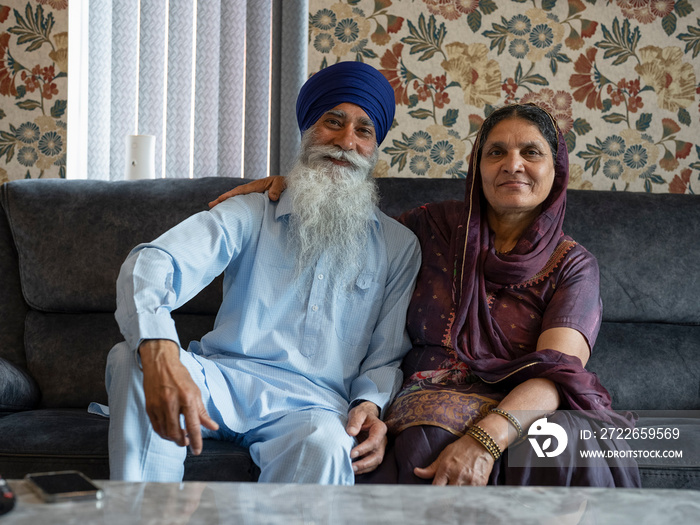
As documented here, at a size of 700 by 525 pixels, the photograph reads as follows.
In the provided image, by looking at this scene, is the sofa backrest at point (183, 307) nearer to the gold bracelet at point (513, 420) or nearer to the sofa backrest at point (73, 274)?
the sofa backrest at point (73, 274)

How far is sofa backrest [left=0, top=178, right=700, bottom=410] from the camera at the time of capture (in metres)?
2.03

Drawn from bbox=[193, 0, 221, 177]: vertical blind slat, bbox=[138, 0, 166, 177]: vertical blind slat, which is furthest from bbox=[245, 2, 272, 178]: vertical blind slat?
bbox=[138, 0, 166, 177]: vertical blind slat

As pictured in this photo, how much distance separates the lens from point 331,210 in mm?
1902

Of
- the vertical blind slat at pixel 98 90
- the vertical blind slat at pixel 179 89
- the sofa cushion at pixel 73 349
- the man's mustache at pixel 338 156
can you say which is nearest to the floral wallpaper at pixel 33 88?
the vertical blind slat at pixel 98 90

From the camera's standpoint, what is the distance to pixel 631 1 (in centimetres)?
273

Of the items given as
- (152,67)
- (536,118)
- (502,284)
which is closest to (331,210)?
(502,284)

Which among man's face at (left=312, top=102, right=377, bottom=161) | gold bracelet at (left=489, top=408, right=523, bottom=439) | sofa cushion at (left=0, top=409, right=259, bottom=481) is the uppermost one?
man's face at (left=312, top=102, right=377, bottom=161)

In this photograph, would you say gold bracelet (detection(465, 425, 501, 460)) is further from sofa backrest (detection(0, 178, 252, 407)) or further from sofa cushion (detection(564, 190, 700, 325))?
sofa backrest (detection(0, 178, 252, 407))

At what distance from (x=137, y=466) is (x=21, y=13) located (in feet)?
7.78

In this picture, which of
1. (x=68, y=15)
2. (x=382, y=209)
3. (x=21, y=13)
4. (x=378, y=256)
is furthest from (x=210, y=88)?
(x=378, y=256)

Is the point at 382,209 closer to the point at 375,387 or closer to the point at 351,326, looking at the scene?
the point at 351,326

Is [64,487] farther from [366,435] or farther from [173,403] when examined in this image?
[366,435]

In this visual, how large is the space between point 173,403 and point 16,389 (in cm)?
93

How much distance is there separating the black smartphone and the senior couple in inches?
14.0
